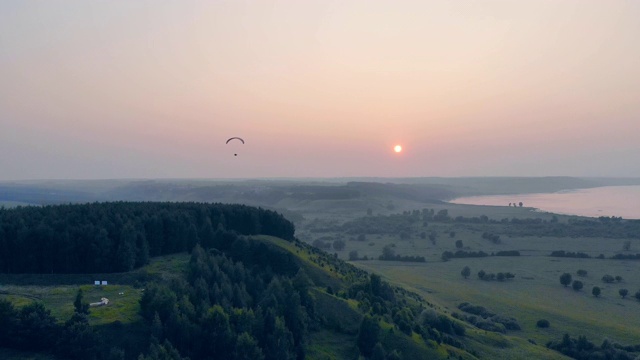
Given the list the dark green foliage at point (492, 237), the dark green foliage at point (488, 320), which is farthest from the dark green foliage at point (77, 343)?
the dark green foliage at point (492, 237)

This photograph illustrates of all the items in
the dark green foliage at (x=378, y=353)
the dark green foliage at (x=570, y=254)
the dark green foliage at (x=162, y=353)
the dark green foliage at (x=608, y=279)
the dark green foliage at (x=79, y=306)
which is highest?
the dark green foliage at (x=79, y=306)

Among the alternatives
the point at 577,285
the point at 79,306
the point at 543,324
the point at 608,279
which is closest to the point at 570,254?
the point at 608,279

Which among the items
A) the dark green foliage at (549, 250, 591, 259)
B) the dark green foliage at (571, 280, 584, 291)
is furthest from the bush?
the dark green foliage at (549, 250, 591, 259)

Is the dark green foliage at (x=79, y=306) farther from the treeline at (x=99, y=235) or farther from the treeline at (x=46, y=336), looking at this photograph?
the treeline at (x=99, y=235)

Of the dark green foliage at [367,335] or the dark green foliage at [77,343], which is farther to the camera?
the dark green foliage at [367,335]

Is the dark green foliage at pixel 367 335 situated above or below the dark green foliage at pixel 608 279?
above

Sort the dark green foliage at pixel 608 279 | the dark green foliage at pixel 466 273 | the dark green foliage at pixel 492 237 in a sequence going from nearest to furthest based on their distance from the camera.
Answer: the dark green foliage at pixel 608 279, the dark green foliage at pixel 466 273, the dark green foliage at pixel 492 237

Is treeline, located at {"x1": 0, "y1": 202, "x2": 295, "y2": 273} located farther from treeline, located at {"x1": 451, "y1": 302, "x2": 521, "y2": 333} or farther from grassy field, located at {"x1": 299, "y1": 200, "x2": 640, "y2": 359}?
grassy field, located at {"x1": 299, "y1": 200, "x2": 640, "y2": 359}

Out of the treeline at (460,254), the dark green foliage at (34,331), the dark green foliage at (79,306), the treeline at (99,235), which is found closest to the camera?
the dark green foliage at (34,331)

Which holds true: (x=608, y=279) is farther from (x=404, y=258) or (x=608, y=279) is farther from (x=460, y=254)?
(x=404, y=258)
